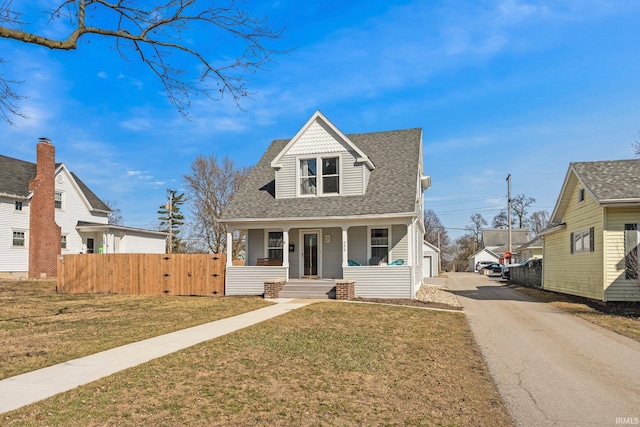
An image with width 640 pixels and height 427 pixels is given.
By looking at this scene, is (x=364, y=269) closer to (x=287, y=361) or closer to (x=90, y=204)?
(x=287, y=361)

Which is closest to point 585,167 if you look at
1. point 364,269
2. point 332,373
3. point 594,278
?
point 594,278

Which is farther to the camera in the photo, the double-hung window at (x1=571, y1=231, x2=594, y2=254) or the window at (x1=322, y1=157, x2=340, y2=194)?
the window at (x1=322, y1=157, x2=340, y2=194)

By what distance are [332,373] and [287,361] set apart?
945 millimetres

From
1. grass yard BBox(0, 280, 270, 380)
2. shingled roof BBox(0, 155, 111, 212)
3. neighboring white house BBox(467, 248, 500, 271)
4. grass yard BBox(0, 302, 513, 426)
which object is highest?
shingled roof BBox(0, 155, 111, 212)

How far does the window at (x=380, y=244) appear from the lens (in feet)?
61.5

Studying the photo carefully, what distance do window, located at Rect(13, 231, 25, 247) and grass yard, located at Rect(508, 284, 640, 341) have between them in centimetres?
2974

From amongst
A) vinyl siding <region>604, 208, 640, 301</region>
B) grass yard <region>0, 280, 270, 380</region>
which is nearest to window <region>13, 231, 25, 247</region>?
grass yard <region>0, 280, 270, 380</region>

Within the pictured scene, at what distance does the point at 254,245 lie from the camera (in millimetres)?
20031

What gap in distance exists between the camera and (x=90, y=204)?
34406 mm

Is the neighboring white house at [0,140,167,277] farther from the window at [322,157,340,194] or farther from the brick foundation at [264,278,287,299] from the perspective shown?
the window at [322,157,340,194]

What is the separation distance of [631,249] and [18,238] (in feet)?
105

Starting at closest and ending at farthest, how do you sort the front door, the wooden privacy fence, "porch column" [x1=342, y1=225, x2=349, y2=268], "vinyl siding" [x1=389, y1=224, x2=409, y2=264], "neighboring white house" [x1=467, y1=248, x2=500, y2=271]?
"porch column" [x1=342, y1=225, x2=349, y2=268]
"vinyl siding" [x1=389, y1=224, x2=409, y2=264]
the wooden privacy fence
the front door
"neighboring white house" [x1=467, y1=248, x2=500, y2=271]

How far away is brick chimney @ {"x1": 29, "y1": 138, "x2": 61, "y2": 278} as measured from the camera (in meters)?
28.1

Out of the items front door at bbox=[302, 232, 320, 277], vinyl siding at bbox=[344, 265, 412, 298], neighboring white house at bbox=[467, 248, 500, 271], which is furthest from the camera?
neighboring white house at bbox=[467, 248, 500, 271]
